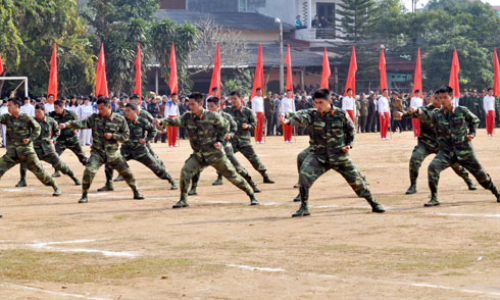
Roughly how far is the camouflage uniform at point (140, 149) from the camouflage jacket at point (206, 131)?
108 inches

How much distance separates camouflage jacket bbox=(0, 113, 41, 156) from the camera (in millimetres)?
15867

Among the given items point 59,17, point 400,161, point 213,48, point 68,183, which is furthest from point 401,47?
point 68,183

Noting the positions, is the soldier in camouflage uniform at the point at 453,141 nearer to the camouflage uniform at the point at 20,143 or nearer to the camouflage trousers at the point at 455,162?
the camouflage trousers at the point at 455,162

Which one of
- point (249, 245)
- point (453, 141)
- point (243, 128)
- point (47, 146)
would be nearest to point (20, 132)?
point (47, 146)

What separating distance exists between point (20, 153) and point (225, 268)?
289 inches

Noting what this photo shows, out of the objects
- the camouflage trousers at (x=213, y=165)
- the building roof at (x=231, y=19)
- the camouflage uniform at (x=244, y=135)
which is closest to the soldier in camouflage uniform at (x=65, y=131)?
the camouflage uniform at (x=244, y=135)

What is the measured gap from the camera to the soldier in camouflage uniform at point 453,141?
14.0 metres

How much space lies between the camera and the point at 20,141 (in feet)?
52.2

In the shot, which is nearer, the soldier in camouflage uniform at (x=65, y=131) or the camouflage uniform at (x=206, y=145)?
the camouflage uniform at (x=206, y=145)

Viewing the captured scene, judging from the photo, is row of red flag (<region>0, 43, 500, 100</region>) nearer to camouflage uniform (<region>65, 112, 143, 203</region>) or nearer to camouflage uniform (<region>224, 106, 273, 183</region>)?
camouflage uniform (<region>224, 106, 273, 183</region>)

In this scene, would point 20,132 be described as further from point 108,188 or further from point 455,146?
point 455,146

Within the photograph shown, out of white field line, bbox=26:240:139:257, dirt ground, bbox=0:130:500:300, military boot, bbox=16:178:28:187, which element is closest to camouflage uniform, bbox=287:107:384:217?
dirt ground, bbox=0:130:500:300

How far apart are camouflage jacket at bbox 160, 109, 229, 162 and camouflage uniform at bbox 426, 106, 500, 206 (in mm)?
3218

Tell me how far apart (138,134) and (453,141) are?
625 centimetres
